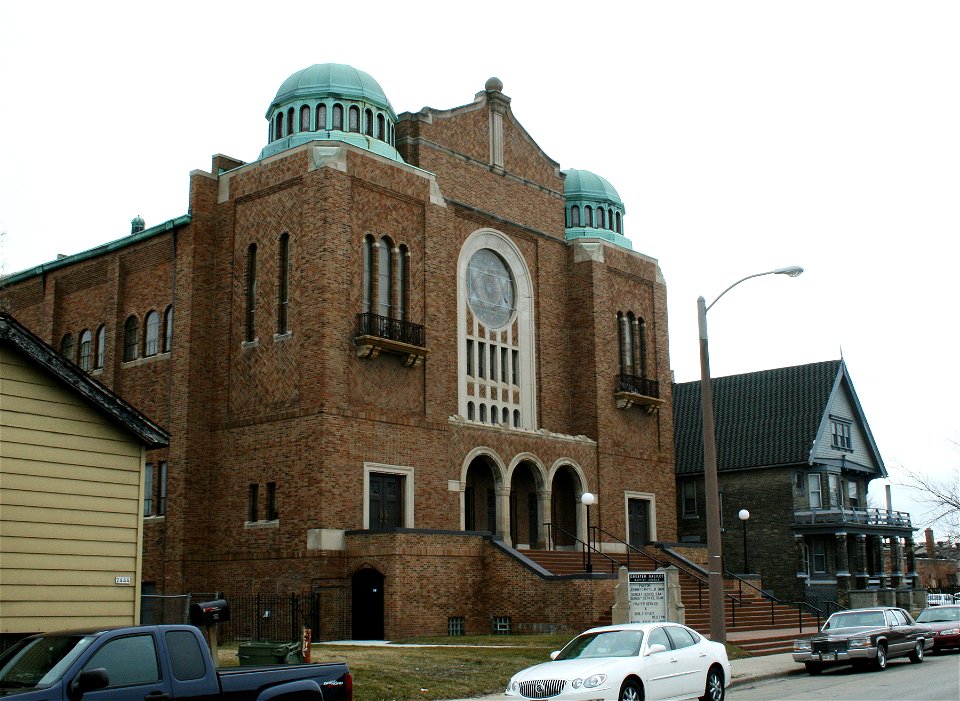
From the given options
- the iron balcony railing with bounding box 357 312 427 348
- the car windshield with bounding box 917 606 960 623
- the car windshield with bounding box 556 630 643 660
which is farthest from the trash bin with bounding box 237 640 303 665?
the car windshield with bounding box 917 606 960 623

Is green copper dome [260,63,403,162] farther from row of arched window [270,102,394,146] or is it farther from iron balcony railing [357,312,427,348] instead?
iron balcony railing [357,312,427,348]

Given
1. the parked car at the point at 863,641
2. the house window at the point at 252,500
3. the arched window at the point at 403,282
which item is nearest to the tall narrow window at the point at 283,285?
the arched window at the point at 403,282

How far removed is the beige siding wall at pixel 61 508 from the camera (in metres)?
16.6

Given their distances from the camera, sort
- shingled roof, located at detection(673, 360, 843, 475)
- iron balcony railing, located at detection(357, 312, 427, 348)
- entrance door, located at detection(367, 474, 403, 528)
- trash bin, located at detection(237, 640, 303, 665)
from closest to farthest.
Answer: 1. trash bin, located at detection(237, 640, 303, 665)
2. entrance door, located at detection(367, 474, 403, 528)
3. iron balcony railing, located at detection(357, 312, 427, 348)
4. shingled roof, located at detection(673, 360, 843, 475)

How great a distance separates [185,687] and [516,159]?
31722 millimetres

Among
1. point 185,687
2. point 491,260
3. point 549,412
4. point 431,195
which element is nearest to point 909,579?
point 549,412

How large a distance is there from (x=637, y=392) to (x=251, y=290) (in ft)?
50.7

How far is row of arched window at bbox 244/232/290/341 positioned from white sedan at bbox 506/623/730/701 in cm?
1817

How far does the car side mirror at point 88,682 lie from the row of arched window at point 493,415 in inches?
1050

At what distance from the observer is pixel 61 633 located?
11023mm

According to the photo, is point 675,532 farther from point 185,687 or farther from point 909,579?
point 185,687

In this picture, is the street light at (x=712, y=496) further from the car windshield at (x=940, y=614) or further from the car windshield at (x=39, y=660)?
the car windshield at (x=39, y=660)

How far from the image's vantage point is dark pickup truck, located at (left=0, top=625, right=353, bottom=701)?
1009 cm

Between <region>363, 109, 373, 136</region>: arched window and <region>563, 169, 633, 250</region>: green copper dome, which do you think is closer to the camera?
<region>363, 109, 373, 136</region>: arched window
